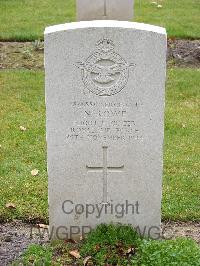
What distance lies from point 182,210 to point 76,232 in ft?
3.59

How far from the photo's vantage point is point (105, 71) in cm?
493

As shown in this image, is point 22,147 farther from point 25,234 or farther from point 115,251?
point 115,251

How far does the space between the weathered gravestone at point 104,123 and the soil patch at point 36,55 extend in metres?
5.40

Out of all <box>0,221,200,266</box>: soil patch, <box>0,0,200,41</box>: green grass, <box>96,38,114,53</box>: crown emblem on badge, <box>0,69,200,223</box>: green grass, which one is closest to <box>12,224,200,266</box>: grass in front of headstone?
<box>0,221,200,266</box>: soil patch

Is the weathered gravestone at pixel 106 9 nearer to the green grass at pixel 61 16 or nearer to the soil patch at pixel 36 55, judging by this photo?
the soil patch at pixel 36 55

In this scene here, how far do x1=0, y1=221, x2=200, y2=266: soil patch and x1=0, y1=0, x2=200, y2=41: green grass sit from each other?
21.5 ft

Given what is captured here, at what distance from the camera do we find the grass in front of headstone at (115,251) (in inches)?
188

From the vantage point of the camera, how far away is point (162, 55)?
485 centimetres

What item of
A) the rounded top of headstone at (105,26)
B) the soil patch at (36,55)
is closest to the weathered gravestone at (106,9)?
the soil patch at (36,55)

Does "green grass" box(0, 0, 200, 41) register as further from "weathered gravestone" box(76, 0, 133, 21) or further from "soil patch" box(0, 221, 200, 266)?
"soil patch" box(0, 221, 200, 266)

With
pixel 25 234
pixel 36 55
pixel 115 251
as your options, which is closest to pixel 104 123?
pixel 115 251

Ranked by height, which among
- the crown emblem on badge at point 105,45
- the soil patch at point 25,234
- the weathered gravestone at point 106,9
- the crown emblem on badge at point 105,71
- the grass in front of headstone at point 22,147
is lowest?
the soil patch at point 25,234

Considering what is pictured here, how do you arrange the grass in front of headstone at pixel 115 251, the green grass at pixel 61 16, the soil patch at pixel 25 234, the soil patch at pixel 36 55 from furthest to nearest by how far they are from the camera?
the green grass at pixel 61 16
the soil patch at pixel 36 55
the soil patch at pixel 25 234
the grass in front of headstone at pixel 115 251

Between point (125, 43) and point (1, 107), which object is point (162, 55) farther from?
point (1, 107)
